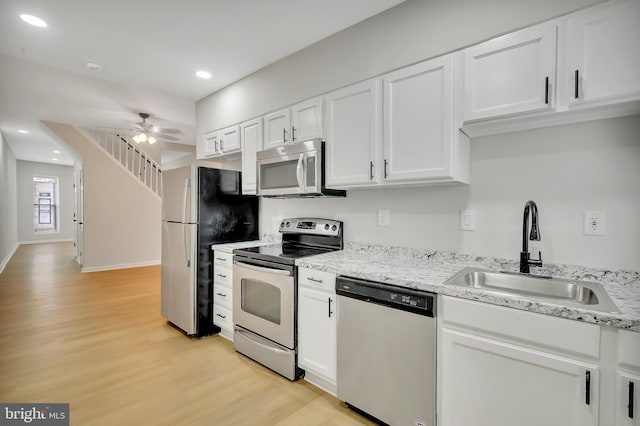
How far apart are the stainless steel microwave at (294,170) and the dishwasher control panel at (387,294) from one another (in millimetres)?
851

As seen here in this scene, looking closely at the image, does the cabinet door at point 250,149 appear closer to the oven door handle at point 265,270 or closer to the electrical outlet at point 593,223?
the oven door handle at point 265,270

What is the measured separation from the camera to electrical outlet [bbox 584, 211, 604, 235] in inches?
62.0

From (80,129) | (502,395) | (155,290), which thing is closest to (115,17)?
(502,395)

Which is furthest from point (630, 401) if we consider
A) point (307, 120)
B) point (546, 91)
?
point (307, 120)

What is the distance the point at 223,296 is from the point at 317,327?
124 cm

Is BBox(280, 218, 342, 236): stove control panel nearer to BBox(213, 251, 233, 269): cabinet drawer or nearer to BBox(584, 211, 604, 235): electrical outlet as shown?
BBox(213, 251, 233, 269): cabinet drawer

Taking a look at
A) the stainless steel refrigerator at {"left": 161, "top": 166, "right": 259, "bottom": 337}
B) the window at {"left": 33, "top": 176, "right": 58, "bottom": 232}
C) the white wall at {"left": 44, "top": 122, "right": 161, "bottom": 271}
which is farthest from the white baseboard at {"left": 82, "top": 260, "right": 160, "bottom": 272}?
the window at {"left": 33, "top": 176, "right": 58, "bottom": 232}

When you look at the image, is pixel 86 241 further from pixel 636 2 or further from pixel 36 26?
pixel 636 2

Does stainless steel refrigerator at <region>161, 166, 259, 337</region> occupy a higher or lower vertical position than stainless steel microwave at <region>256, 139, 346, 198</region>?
lower

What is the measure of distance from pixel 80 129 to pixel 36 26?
4.16 m

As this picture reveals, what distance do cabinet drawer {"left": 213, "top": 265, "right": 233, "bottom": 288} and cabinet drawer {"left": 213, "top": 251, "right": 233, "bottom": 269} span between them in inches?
1.2

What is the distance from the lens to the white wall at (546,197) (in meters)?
1.53

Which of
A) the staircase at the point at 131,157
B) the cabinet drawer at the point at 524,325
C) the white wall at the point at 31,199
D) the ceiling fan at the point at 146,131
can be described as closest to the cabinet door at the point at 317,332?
the cabinet drawer at the point at 524,325

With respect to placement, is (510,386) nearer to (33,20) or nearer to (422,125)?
(422,125)
